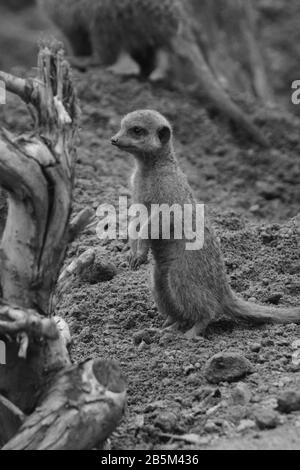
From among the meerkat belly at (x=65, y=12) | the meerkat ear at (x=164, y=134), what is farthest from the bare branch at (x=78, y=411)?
the meerkat belly at (x=65, y=12)

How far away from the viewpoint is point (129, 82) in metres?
9.07

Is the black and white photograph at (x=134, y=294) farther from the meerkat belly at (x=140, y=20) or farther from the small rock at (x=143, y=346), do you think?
the meerkat belly at (x=140, y=20)

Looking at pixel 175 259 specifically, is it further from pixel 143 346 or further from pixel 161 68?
pixel 161 68

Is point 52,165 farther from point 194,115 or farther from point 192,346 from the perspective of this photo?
point 194,115

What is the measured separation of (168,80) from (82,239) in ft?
12.5

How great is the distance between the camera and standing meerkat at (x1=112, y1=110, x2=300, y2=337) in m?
4.71

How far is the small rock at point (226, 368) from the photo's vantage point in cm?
405

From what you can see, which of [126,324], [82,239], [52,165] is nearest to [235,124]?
[82,239]

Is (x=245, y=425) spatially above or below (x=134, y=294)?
below

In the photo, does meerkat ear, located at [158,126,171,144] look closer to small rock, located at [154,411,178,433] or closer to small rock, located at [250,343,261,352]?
small rock, located at [250,343,261,352]

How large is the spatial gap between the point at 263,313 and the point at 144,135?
113 centimetres

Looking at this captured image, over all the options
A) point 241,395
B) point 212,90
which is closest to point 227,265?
point 241,395

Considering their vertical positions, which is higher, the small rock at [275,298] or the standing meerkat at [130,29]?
the standing meerkat at [130,29]

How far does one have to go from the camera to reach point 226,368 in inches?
160
